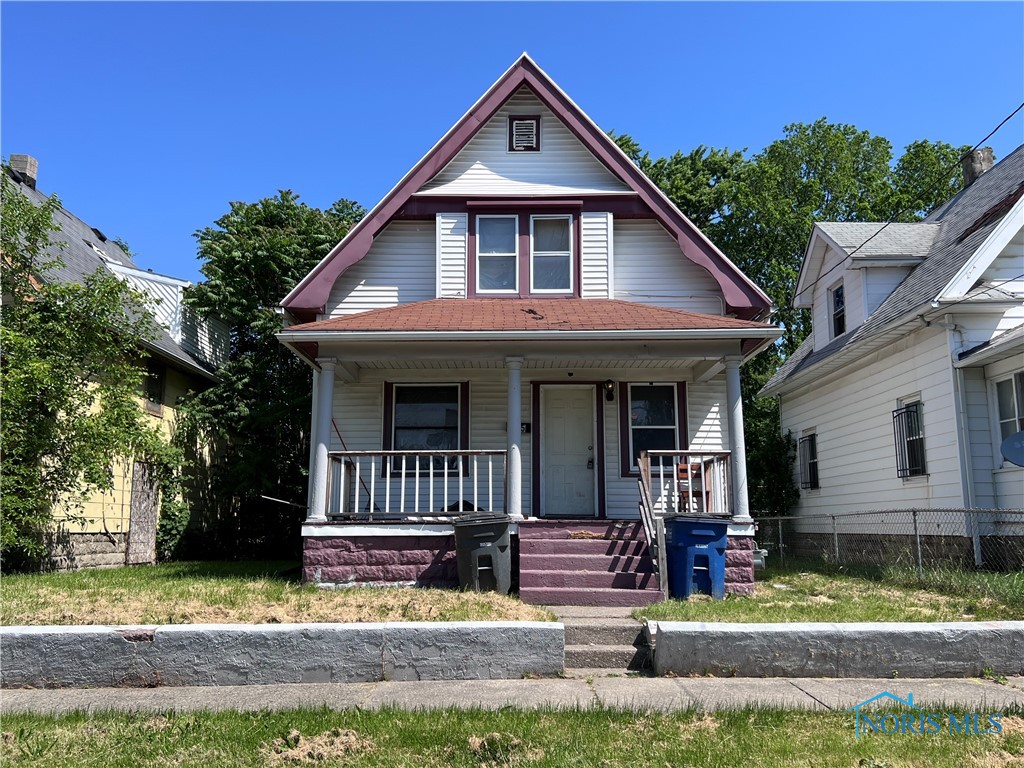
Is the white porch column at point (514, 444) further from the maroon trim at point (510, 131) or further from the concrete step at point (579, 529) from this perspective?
the maroon trim at point (510, 131)

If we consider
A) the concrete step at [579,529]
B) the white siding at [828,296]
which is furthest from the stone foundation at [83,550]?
the white siding at [828,296]

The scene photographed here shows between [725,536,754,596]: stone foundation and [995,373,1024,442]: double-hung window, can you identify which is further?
[995,373,1024,442]: double-hung window

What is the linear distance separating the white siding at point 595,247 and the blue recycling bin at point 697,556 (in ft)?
15.9

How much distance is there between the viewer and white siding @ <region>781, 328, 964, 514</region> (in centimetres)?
1198

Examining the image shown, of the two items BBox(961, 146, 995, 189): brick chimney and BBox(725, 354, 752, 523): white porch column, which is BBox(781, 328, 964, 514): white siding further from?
BBox(961, 146, 995, 189): brick chimney

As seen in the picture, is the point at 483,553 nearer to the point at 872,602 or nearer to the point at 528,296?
the point at 872,602

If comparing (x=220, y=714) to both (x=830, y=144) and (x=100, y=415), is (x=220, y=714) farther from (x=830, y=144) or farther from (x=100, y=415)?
(x=830, y=144)

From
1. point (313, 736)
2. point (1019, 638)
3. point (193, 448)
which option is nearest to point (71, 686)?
point (313, 736)

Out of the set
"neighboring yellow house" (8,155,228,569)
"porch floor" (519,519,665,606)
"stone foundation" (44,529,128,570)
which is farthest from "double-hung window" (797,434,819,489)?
"stone foundation" (44,529,128,570)

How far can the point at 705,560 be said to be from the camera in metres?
9.25

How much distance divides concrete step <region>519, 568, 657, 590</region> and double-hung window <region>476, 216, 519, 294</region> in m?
5.18

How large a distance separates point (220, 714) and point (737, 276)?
9.76m

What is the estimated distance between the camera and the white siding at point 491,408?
494 inches

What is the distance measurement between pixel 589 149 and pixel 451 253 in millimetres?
2787
